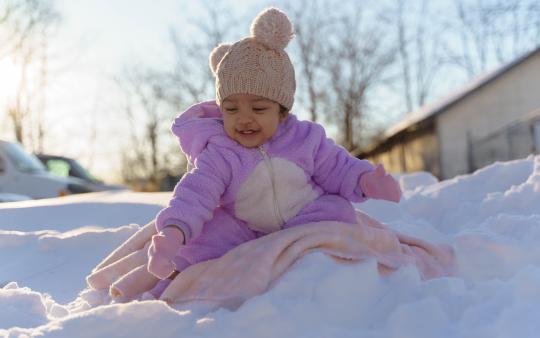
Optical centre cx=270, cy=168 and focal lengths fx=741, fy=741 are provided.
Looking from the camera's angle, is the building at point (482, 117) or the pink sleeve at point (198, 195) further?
the building at point (482, 117)

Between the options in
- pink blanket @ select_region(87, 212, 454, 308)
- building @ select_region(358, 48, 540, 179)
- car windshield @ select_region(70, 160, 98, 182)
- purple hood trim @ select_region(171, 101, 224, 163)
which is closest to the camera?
pink blanket @ select_region(87, 212, 454, 308)

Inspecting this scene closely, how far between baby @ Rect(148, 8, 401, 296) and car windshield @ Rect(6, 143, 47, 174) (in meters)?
8.53

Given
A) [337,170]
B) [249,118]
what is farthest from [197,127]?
[337,170]

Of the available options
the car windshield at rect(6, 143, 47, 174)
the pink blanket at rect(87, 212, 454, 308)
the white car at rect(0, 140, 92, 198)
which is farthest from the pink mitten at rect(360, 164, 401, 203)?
the car windshield at rect(6, 143, 47, 174)

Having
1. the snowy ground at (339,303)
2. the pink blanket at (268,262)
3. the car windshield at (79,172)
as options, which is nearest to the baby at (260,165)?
the pink blanket at (268,262)

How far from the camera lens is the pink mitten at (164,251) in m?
2.23

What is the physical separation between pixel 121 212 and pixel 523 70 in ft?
62.2

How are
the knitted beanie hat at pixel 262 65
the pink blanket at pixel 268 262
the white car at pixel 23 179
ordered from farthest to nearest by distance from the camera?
the white car at pixel 23 179, the knitted beanie hat at pixel 262 65, the pink blanket at pixel 268 262

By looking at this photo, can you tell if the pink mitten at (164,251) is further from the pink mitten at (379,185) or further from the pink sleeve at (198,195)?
the pink mitten at (379,185)

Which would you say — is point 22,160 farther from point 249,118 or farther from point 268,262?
point 268,262

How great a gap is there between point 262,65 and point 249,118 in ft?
0.63

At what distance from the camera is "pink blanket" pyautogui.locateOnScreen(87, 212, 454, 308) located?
2342mm

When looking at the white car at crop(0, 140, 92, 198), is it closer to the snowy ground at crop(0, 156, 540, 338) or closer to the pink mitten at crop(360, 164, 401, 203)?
the snowy ground at crop(0, 156, 540, 338)

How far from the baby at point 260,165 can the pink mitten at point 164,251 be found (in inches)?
7.9
